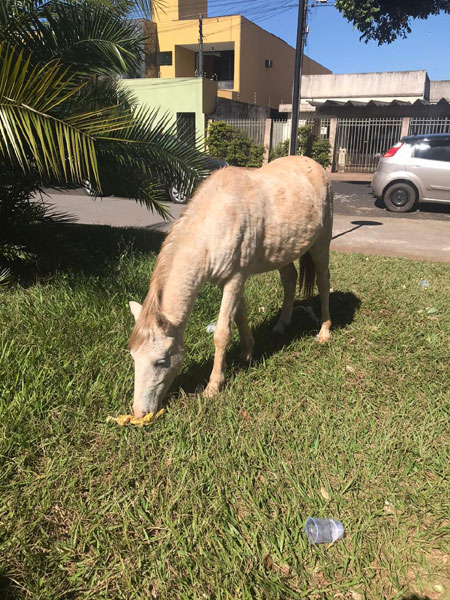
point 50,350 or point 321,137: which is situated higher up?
point 321,137

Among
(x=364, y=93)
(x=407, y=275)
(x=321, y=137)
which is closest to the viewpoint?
(x=407, y=275)

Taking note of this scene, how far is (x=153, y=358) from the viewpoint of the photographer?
2.55 m

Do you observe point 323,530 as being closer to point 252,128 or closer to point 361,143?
point 252,128

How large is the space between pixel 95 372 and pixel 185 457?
1.07 m

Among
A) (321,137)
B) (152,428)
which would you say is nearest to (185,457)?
(152,428)

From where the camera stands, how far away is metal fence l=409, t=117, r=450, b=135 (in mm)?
17969

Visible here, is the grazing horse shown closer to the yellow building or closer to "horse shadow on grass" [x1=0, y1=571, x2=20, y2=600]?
"horse shadow on grass" [x1=0, y1=571, x2=20, y2=600]

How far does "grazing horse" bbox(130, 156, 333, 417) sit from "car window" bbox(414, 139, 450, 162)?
25.7 ft

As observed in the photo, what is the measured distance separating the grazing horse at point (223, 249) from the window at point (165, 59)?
27.0 meters

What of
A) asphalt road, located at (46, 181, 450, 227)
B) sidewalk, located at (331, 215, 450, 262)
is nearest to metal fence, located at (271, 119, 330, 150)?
asphalt road, located at (46, 181, 450, 227)

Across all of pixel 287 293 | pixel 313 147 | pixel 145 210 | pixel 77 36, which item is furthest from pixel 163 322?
pixel 313 147

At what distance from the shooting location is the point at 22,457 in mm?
2490

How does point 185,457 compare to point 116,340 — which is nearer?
point 185,457

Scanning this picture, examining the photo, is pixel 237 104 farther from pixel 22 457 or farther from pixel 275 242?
pixel 22 457
